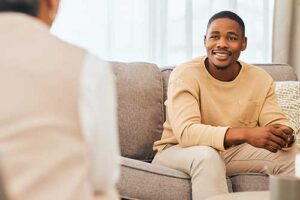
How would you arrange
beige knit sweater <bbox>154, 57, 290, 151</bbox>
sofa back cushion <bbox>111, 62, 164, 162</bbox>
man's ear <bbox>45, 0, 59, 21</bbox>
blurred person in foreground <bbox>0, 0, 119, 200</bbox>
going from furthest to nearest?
1. sofa back cushion <bbox>111, 62, 164, 162</bbox>
2. beige knit sweater <bbox>154, 57, 290, 151</bbox>
3. man's ear <bbox>45, 0, 59, 21</bbox>
4. blurred person in foreground <bbox>0, 0, 119, 200</bbox>

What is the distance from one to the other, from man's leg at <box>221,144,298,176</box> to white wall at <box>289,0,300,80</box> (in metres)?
1.32

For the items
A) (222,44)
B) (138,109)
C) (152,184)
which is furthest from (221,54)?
(152,184)

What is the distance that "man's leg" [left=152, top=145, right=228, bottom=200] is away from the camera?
2.37m

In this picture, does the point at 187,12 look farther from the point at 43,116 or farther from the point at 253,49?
the point at 43,116

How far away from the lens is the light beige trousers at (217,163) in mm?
2379

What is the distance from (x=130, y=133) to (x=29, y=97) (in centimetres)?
203

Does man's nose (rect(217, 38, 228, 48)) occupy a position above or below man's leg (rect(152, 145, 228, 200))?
above

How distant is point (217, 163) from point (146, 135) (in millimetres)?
606

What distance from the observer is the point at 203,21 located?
3680 millimetres

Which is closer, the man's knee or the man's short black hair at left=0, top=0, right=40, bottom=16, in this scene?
the man's short black hair at left=0, top=0, right=40, bottom=16

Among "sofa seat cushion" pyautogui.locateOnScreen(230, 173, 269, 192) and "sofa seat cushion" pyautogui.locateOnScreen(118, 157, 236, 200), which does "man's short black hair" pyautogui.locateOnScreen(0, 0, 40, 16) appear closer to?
"sofa seat cushion" pyautogui.locateOnScreen(118, 157, 236, 200)

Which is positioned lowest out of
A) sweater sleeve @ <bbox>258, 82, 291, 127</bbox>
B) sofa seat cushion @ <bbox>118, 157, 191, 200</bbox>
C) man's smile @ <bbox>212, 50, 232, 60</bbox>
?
sofa seat cushion @ <bbox>118, 157, 191, 200</bbox>

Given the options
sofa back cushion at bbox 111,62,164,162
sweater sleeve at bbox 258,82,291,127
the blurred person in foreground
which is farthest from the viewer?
sofa back cushion at bbox 111,62,164,162

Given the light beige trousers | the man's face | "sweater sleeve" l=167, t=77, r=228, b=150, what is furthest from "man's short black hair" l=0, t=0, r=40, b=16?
the man's face
